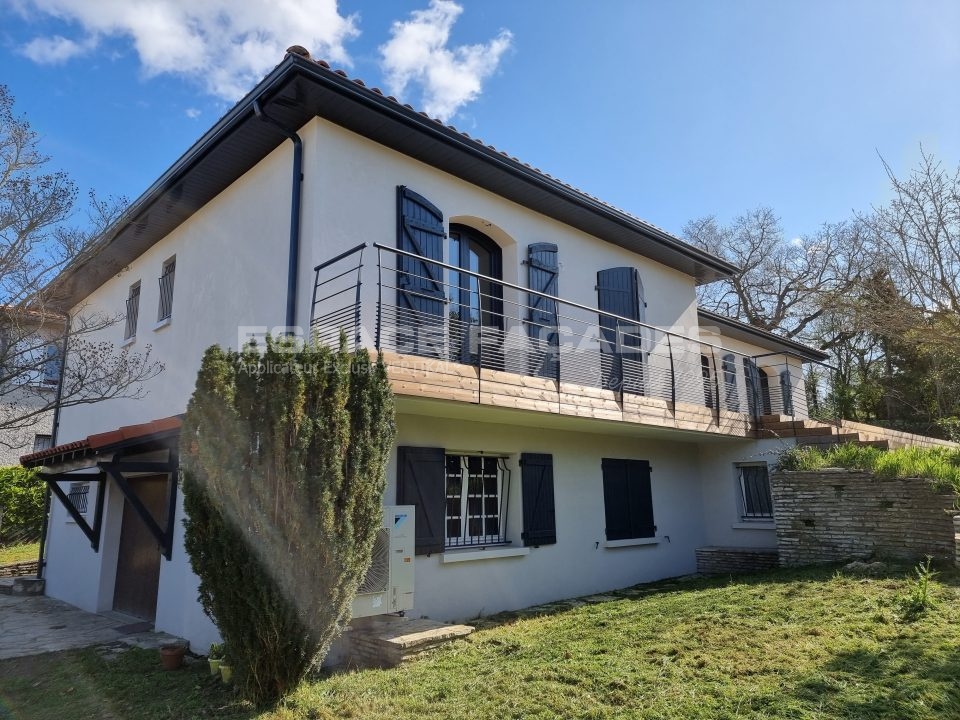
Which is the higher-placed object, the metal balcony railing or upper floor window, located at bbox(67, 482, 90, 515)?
the metal balcony railing

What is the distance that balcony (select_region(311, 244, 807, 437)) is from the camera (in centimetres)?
718

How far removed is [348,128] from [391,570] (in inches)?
213

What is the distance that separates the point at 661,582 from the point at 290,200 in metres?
8.36

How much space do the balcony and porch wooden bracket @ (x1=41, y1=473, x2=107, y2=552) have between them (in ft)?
19.3

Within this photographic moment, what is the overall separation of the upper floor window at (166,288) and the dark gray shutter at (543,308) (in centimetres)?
594

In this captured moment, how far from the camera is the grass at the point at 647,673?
182 inches

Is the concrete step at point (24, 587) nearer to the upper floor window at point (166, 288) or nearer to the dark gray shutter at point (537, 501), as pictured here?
the upper floor window at point (166, 288)

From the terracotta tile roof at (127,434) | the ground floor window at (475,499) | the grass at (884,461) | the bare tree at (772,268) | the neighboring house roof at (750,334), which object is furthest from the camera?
the bare tree at (772,268)

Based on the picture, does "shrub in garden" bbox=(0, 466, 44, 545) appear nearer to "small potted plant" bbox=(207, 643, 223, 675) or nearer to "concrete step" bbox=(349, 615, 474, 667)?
"small potted plant" bbox=(207, 643, 223, 675)

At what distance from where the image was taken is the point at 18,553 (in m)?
16.4

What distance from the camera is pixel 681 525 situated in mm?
12086

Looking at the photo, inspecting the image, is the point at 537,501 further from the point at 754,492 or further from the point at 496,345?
the point at 754,492

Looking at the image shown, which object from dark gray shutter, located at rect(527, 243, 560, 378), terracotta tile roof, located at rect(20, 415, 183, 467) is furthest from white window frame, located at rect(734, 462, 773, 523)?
terracotta tile roof, located at rect(20, 415, 183, 467)

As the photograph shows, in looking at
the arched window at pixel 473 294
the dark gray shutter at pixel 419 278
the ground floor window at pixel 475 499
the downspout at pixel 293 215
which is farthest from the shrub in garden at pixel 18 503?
the dark gray shutter at pixel 419 278
